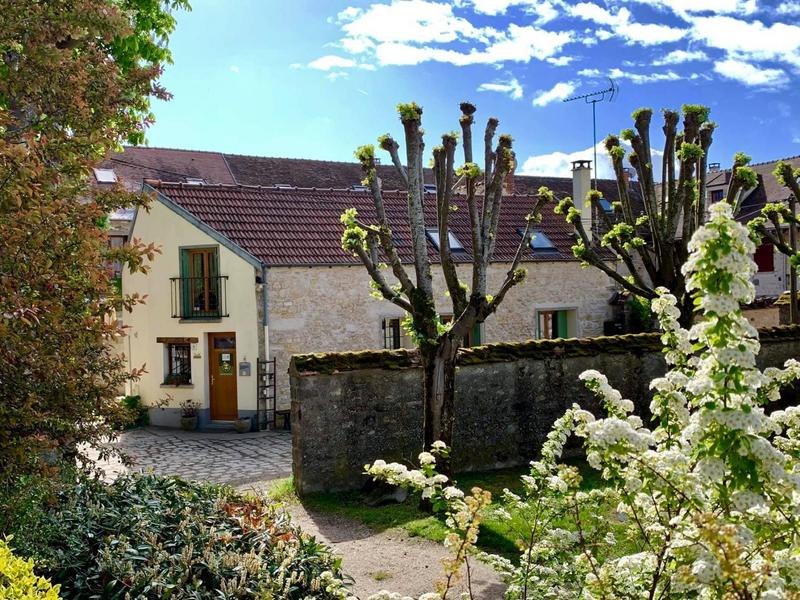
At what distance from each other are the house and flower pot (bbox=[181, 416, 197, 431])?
0.26 m

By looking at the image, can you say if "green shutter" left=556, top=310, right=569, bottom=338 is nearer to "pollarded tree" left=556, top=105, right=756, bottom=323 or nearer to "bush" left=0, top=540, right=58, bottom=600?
"pollarded tree" left=556, top=105, right=756, bottom=323

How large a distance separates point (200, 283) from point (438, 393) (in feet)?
38.1

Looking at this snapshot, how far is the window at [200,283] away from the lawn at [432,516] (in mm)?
9139

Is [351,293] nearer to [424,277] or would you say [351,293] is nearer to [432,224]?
[432,224]

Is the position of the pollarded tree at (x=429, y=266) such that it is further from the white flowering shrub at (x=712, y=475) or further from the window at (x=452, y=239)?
the window at (x=452, y=239)

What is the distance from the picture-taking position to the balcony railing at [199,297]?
20.0 m

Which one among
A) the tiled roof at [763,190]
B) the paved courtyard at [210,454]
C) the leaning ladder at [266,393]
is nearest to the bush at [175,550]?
the paved courtyard at [210,454]

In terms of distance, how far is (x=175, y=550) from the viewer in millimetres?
5973

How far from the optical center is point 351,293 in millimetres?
20469

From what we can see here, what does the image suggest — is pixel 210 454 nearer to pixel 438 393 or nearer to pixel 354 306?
pixel 354 306

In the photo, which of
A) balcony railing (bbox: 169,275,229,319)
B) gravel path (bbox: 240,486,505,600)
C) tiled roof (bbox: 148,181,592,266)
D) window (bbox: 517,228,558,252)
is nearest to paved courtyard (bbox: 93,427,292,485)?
balcony railing (bbox: 169,275,229,319)

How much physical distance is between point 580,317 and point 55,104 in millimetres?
18736

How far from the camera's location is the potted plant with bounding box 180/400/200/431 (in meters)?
20.0

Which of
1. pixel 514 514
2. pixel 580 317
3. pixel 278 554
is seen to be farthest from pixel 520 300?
pixel 278 554
